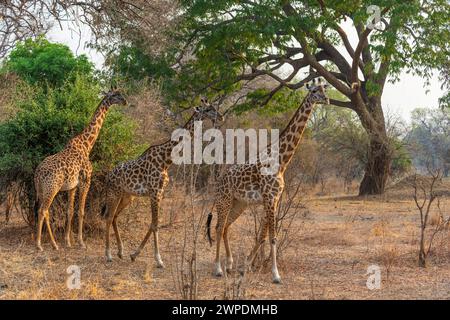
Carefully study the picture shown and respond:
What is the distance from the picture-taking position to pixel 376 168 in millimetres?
20828

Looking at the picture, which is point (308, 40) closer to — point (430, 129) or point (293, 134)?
point (293, 134)

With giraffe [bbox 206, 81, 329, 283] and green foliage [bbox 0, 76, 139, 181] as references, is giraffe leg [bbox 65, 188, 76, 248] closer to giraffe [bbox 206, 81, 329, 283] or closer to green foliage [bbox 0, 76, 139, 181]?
green foliage [bbox 0, 76, 139, 181]

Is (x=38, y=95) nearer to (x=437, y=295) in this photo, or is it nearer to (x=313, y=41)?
(x=437, y=295)

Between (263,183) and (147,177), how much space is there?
174 cm

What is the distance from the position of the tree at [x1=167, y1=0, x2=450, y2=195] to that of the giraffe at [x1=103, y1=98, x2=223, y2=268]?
837cm

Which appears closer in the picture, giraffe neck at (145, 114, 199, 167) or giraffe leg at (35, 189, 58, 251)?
giraffe neck at (145, 114, 199, 167)

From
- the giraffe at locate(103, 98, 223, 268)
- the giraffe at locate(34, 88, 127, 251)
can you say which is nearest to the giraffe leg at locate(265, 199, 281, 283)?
the giraffe at locate(103, 98, 223, 268)

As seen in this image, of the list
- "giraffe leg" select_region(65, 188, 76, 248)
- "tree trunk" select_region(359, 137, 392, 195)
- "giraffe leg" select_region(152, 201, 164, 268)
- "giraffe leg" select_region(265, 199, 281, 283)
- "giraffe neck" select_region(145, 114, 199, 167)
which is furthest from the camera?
"tree trunk" select_region(359, 137, 392, 195)

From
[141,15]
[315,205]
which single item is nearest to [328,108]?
[315,205]

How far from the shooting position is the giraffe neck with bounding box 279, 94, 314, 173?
7691 mm

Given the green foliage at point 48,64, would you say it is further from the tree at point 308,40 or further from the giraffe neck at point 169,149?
the giraffe neck at point 169,149

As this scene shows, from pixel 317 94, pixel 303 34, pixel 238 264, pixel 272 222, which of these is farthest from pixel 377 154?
pixel 272 222

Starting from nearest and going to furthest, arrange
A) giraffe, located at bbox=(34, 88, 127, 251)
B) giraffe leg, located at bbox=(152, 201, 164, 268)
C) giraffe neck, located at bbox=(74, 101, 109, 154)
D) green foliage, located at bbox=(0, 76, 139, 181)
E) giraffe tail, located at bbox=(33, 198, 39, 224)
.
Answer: giraffe leg, located at bbox=(152, 201, 164, 268) < giraffe, located at bbox=(34, 88, 127, 251) < giraffe neck, located at bbox=(74, 101, 109, 154) < green foliage, located at bbox=(0, 76, 139, 181) < giraffe tail, located at bbox=(33, 198, 39, 224)

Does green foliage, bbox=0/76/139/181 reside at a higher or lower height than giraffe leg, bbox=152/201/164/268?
higher
